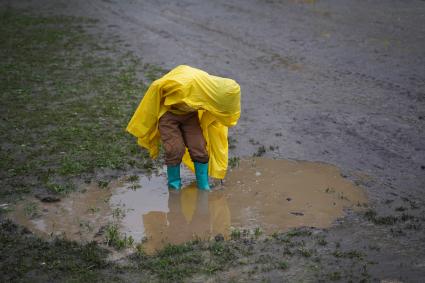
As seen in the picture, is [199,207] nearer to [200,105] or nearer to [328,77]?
[200,105]

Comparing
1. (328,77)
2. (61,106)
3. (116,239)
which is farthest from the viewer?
(328,77)

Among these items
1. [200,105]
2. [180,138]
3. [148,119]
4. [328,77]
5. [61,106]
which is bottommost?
[61,106]

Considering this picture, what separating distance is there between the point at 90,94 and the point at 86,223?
12.5ft

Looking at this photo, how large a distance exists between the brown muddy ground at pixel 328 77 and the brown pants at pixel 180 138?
3.58ft

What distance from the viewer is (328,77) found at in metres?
9.26

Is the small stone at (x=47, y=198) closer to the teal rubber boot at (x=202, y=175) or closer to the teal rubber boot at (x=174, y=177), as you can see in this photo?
the teal rubber boot at (x=174, y=177)

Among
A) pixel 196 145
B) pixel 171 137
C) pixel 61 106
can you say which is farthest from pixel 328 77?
pixel 171 137

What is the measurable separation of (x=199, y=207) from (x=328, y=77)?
14.2 ft

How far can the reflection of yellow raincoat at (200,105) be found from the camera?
542 centimetres

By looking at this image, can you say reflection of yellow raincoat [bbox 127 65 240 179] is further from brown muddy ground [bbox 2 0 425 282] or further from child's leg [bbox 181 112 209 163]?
brown muddy ground [bbox 2 0 425 282]

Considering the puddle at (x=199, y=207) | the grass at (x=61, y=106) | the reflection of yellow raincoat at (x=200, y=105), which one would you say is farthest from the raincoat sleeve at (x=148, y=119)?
the grass at (x=61, y=106)

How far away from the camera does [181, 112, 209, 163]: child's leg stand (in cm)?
574

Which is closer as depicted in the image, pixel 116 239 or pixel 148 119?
pixel 116 239

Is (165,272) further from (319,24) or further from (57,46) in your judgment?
(319,24)
